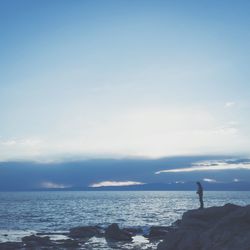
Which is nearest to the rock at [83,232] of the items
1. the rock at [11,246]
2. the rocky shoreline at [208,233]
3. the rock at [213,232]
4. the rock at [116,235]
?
the rock at [116,235]

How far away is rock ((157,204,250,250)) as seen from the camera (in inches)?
761

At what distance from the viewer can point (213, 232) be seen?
21.3m

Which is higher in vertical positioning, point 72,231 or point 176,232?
point 176,232

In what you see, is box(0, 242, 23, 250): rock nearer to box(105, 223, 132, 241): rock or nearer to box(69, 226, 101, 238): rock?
box(69, 226, 101, 238): rock

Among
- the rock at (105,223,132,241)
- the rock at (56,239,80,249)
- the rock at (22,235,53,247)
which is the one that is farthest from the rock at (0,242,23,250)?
the rock at (105,223,132,241)

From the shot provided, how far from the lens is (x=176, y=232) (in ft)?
84.8

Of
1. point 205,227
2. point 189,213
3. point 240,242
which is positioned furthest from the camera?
point 189,213

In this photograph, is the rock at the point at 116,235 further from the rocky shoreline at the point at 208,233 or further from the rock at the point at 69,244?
the rock at the point at 69,244

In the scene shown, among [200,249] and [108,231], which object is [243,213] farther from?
[108,231]

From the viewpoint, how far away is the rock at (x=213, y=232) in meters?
19.3

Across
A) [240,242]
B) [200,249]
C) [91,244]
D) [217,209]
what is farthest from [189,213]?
[91,244]

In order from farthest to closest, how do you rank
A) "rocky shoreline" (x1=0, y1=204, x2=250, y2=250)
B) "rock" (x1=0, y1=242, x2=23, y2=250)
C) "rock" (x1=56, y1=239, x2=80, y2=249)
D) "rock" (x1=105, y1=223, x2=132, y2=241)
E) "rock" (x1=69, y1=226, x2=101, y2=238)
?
"rock" (x1=69, y1=226, x2=101, y2=238) → "rock" (x1=105, y1=223, x2=132, y2=241) → "rock" (x1=56, y1=239, x2=80, y2=249) → "rock" (x1=0, y1=242, x2=23, y2=250) → "rocky shoreline" (x1=0, y1=204, x2=250, y2=250)

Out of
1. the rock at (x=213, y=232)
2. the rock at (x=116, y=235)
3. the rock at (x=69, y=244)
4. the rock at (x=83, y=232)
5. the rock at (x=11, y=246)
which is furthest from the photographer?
the rock at (x=83, y=232)

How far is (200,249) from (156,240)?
26619 mm
